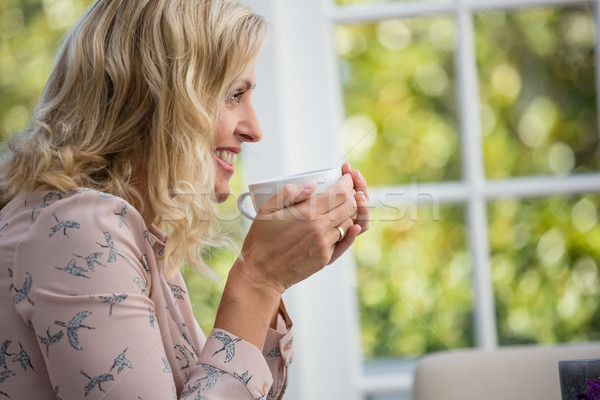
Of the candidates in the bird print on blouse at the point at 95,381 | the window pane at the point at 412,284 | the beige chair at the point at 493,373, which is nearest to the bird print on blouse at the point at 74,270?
the bird print on blouse at the point at 95,381

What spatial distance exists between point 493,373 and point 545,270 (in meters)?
0.76

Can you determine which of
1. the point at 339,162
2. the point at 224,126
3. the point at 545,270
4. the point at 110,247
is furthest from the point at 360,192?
the point at 545,270

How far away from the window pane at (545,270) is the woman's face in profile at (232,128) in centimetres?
74

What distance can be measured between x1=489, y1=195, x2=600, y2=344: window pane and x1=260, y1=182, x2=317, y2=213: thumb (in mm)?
815

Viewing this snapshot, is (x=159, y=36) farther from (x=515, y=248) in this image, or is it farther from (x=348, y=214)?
(x=515, y=248)

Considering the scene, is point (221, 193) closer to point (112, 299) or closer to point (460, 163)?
point (112, 299)

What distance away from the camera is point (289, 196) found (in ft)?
2.91

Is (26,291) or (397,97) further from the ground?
(397,97)

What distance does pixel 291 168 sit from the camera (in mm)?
1574

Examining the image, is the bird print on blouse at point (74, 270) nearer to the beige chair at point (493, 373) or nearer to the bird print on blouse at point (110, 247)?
the bird print on blouse at point (110, 247)

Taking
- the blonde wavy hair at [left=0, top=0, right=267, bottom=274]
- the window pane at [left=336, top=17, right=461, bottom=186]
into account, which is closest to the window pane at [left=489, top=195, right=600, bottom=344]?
the window pane at [left=336, top=17, right=461, bottom=186]

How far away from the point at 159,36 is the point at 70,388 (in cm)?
46

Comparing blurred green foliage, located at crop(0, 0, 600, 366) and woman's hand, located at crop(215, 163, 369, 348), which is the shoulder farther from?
blurred green foliage, located at crop(0, 0, 600, 366)

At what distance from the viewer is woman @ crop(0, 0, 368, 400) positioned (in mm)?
758
